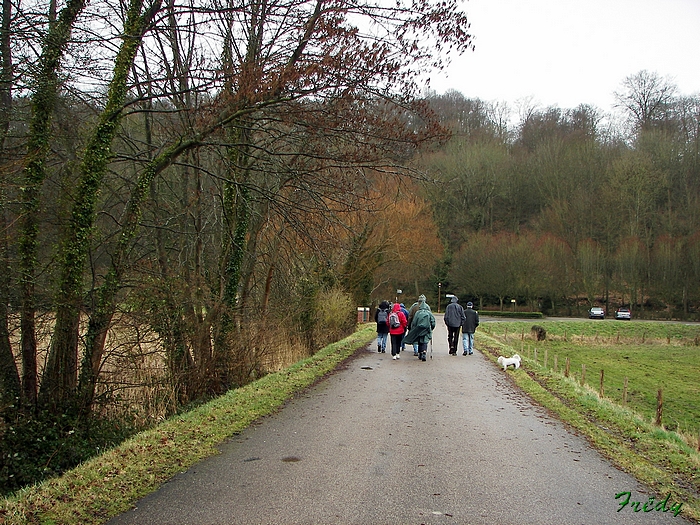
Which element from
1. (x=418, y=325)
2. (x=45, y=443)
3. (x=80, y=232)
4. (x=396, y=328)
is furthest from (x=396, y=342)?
(x=45, y=443)

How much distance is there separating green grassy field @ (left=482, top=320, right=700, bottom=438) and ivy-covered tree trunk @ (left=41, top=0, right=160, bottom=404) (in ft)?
39.7

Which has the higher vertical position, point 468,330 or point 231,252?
point 231,252

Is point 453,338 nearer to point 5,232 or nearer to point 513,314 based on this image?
point 5,232

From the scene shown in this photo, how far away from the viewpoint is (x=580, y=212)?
6256 centimetres

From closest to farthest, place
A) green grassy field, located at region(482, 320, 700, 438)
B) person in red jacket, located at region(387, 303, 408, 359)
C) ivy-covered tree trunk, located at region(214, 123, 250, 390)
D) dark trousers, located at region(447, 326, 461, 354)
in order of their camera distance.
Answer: ivy-covered tree trunk, located at region(214, 123, 250, 390) → person in red jacket, located at region(387, 303, 408, 359) → dark trousers, located at region(447, 326, 461, 354) → green grassy field, located at region(482, 320, 700, 438)

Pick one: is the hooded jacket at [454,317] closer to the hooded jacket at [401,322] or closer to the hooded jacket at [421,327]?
the hooded jacket at [421,327]

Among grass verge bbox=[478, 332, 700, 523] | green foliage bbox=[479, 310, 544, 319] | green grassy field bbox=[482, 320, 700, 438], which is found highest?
grass verge bbox=[478, 332, 700, 523]

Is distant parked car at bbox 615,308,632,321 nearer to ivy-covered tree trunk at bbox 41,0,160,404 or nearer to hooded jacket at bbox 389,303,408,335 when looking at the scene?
hooded jacket at bbox 389,303,408,335

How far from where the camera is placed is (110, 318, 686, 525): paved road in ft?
15.9

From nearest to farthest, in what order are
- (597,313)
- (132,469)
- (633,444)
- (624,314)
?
(132,469) → (633,444) → (624,314) → (597,313)

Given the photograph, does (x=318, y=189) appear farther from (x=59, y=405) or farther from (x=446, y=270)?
(x=446, y=270)

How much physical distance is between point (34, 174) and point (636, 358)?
3074cm

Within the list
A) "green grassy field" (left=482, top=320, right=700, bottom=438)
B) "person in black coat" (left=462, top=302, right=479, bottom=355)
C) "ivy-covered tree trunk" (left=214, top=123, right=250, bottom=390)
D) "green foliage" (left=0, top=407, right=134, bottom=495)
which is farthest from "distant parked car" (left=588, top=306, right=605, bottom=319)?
"green foliage" (left=0, top=407, right=134, bottom=495)

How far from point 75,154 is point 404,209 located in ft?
79.4
